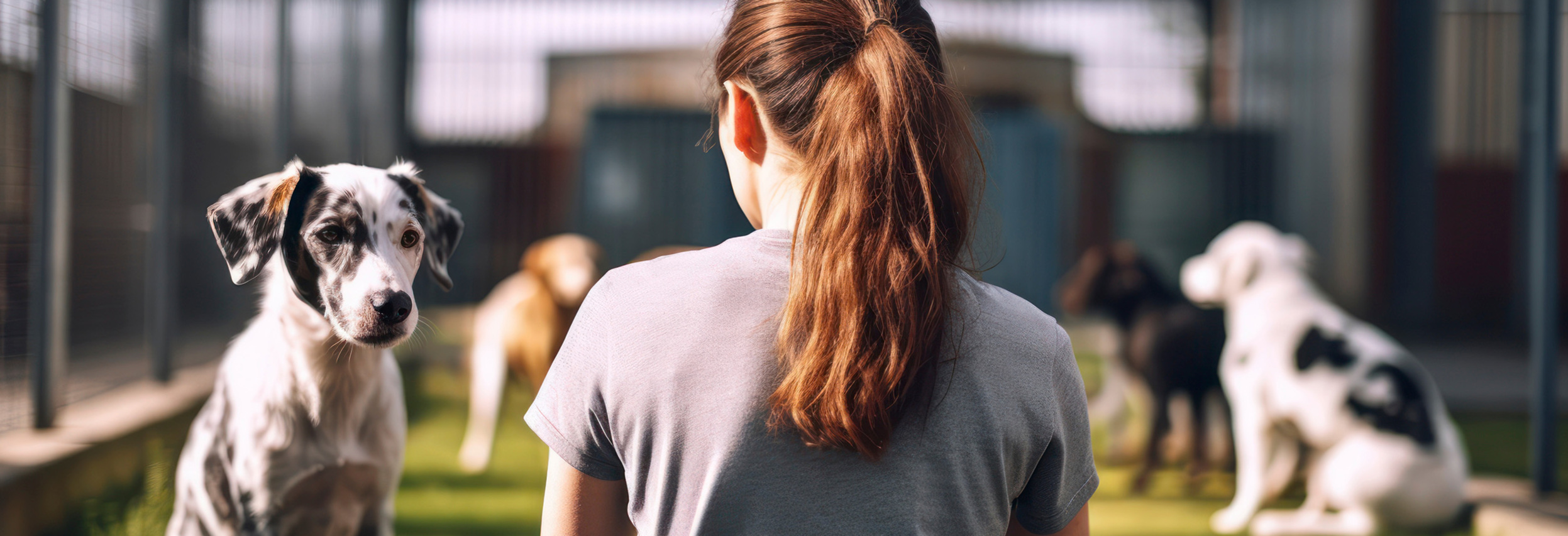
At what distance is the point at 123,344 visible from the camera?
3.18 metres

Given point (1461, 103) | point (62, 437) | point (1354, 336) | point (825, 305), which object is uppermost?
point (1461, 103)

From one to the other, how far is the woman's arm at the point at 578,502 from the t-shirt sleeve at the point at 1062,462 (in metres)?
0.46

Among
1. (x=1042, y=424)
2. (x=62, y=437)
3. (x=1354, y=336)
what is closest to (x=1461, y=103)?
(x=1354, y=336)

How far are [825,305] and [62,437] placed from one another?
2315mm

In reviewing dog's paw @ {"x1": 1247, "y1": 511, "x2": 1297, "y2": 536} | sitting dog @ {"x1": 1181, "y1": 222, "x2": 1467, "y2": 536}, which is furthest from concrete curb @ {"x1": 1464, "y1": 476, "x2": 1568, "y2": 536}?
dog's paw @ {"x1": 1247, "y1": 511, "x2": 1297, "y2": 536}

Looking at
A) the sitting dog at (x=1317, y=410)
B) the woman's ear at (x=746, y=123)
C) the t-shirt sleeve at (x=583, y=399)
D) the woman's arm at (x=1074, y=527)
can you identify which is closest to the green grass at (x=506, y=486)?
the sitting dog at (x=1317, y=410)

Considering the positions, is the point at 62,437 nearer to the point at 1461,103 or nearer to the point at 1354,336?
the point at 1354,336

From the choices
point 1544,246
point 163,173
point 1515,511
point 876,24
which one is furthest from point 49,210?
point 1544,246

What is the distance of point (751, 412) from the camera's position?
0.85 m

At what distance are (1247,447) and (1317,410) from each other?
0.96ft

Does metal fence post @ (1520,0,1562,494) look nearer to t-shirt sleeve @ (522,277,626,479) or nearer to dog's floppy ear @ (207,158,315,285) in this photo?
t-shirt sleeve @ (522,277,626,479)

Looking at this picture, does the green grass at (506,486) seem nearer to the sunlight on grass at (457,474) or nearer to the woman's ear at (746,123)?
the sunlight on grass at (457,474)

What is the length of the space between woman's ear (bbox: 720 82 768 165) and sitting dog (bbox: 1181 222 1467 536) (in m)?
2.82

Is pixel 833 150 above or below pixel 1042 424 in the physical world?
above
